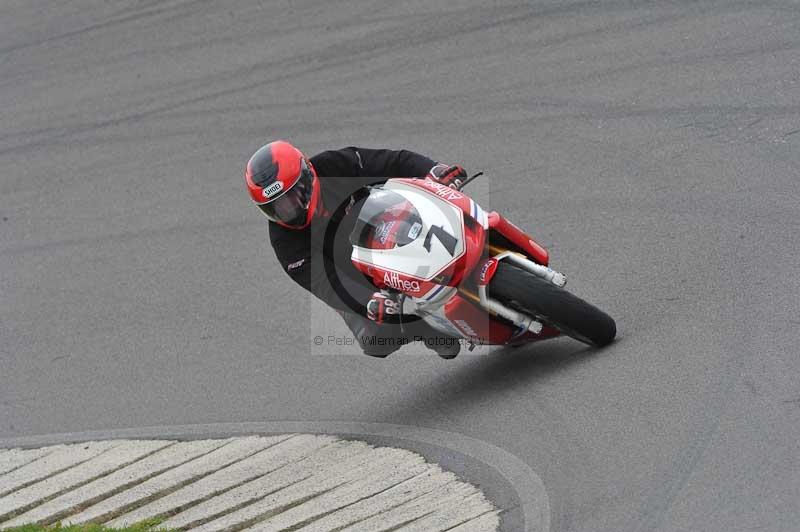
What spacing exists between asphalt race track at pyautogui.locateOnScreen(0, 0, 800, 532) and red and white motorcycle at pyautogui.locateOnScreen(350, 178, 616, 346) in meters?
0.37

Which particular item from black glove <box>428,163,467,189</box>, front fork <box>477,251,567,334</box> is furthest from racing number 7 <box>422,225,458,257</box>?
black glove <box>428,163,467,189</box>

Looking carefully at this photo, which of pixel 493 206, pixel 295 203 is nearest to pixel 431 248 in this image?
pixel 295 203

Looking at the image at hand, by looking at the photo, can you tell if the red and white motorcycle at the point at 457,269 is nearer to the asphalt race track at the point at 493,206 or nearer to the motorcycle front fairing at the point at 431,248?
the motorcycle front fairing at the point at 431,248

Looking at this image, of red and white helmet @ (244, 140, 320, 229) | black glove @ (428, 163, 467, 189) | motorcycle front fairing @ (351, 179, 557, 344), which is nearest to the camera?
motorcycle front fairing @ (351, 179, 557, 344)

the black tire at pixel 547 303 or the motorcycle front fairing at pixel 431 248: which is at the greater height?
the motorcycle front fairing at pixel 431 248

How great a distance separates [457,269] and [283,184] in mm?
1111

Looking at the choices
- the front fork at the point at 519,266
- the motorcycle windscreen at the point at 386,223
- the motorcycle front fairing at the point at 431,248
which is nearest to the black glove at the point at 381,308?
the motorcycle front fairing at the point at 431,248

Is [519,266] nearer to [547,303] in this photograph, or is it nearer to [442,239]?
[547,303]

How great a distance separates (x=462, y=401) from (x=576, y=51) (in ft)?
15.4

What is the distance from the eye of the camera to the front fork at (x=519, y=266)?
6397 millimetres

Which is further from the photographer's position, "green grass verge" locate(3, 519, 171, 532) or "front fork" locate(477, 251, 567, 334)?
"front fork" locate(477, 251, 567, 334)

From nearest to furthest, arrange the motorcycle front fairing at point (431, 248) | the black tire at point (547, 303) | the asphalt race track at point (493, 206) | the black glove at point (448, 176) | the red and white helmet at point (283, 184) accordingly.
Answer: the asphalt race track at point (493, 206), the black tire at point (547, 303), the motorcycle front fairing at point (431, 248), the red and white helmet at point (283, 184), the black glove at point (448, 176)

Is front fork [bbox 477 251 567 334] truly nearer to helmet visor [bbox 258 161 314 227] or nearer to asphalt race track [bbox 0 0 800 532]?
asphalt race track [bbox 0 0 800 532]

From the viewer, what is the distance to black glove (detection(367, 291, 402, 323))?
6402 mm
